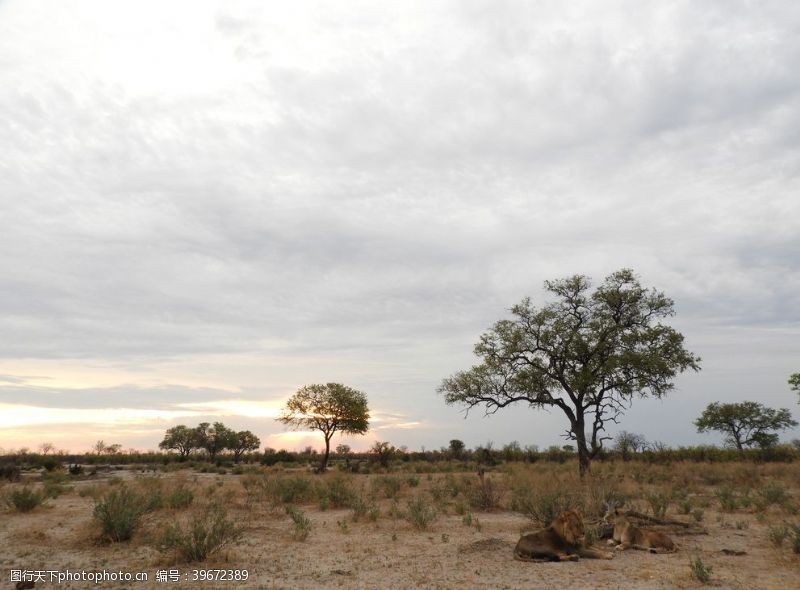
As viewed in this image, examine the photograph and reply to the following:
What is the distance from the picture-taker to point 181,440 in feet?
267

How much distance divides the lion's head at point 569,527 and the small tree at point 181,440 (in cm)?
7984

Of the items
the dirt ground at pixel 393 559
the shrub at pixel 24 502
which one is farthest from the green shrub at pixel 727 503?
the shrub at pixel 24 502

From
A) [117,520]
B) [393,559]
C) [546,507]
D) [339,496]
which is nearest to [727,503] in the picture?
[546,507]

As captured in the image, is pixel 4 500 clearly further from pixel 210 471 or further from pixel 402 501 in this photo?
pixel 210 471

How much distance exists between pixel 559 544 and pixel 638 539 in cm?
195

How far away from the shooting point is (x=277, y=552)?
1092 centimetres

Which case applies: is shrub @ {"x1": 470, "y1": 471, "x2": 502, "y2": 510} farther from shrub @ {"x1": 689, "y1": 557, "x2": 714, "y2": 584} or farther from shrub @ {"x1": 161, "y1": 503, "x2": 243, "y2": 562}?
shrub @ {"x1": 161, "y1": 503, "x2": 243, "y2": 562}

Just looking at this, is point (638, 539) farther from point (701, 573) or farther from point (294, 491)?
point (294, 491)

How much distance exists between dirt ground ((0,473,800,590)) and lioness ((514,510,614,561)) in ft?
0.77

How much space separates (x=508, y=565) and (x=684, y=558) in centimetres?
350

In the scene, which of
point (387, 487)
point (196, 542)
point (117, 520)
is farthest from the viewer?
point (387, 487)

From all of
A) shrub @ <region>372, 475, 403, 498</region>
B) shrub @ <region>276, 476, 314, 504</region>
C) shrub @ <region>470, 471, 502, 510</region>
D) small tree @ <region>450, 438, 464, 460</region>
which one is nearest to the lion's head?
shrub @ <region>470, 471, 502, 510</region>

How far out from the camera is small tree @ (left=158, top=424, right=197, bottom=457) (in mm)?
81062

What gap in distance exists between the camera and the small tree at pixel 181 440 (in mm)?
81062
